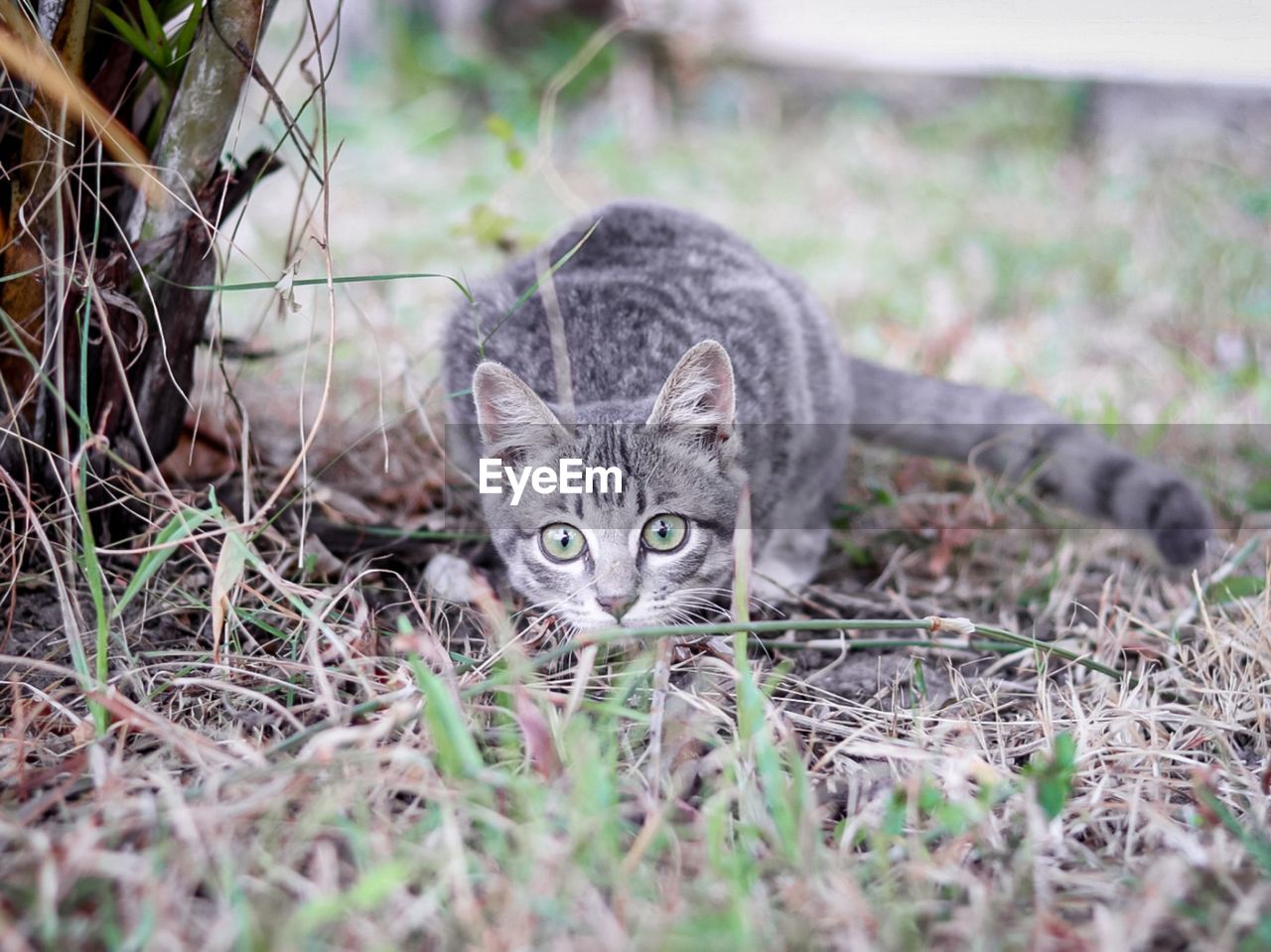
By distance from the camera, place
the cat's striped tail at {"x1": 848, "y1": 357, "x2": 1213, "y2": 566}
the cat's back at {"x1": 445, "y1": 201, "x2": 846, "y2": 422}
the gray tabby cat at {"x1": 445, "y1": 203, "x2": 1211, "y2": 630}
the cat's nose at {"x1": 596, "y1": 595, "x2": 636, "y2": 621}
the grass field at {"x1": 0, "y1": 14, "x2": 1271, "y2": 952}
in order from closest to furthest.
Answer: the grass field at {"x1": 0, "y1": 14, "x2": 1271, "y2": 952} < the cat's nose at {"x1": 596, "y1": 595, "x2": 636, "y2": 621} < the gray tabby cat at {"x1": 445, "y1": 203, "x2": 1211, "y2": 630} < the cat's back at {"x1": 445, "y1": 201, "x2": 846, "y2": 422} < the cat's striped tail at {"x1": 848, "y1": 357, "x2": 1213, "y2": 566}

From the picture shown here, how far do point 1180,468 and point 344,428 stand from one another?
8.73 feet

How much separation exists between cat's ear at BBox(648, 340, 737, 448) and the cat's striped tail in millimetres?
1024

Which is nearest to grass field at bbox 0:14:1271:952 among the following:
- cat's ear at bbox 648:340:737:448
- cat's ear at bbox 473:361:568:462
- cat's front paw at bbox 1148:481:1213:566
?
cat's front paw at bbox 1148:481:1213:566

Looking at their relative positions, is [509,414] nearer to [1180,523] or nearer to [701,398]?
[701,398]

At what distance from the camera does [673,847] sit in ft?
4.84

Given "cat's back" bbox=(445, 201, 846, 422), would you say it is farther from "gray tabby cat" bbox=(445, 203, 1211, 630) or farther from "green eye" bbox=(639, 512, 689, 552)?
"green eye" bbox=(639, 512, 689, 552)

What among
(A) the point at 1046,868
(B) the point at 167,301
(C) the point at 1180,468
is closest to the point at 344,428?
(B) the point at 167,301

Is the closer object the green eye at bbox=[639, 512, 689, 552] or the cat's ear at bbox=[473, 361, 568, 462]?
the cat's ear at bbox=[473, 361, 568, 462]

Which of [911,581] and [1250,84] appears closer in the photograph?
[911,581]

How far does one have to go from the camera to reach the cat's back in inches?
99.3

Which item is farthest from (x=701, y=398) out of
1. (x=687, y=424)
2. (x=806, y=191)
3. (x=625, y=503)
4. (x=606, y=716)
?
(x=806, y=191)

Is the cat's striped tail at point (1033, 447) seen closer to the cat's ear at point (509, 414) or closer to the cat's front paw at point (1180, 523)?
the cat's front paw at point (1180, 523)

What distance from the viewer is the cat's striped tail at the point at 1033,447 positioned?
269 centimetres

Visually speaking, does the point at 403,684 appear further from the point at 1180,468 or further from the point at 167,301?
the point at 1180,468
